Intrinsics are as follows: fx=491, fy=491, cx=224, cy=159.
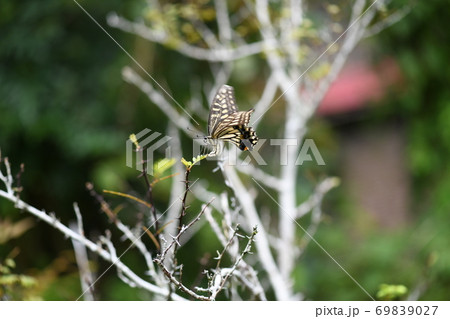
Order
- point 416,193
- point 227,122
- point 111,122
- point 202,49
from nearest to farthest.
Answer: point 227,122 < point 202,49 < point 111,122 < point 416,193

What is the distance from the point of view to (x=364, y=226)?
5.68m

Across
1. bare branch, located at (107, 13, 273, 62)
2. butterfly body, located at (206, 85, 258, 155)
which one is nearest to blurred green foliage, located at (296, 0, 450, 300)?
bare branch, located at (107, 13, 273, 62)

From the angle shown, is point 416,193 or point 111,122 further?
point 416,193

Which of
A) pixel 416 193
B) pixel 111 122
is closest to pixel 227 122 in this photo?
pixel 111 122

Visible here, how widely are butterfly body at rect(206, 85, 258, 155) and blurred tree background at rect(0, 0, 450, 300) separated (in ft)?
7.27

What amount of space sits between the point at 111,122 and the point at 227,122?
2.78 m

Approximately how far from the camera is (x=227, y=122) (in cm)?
162

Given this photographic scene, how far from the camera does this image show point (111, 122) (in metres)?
4.21

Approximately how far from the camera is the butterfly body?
1.61 meters

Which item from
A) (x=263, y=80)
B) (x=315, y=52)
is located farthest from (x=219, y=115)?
(x=263, y=80)

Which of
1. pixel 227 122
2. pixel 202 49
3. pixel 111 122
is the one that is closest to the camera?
pixel 227 122

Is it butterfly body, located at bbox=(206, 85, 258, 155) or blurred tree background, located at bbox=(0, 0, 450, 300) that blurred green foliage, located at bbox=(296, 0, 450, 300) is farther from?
butterfly body, located at bbox=(206, 85, 258, 155)

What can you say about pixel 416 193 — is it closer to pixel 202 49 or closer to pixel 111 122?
pixel 202 49

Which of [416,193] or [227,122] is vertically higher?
[416,193]
